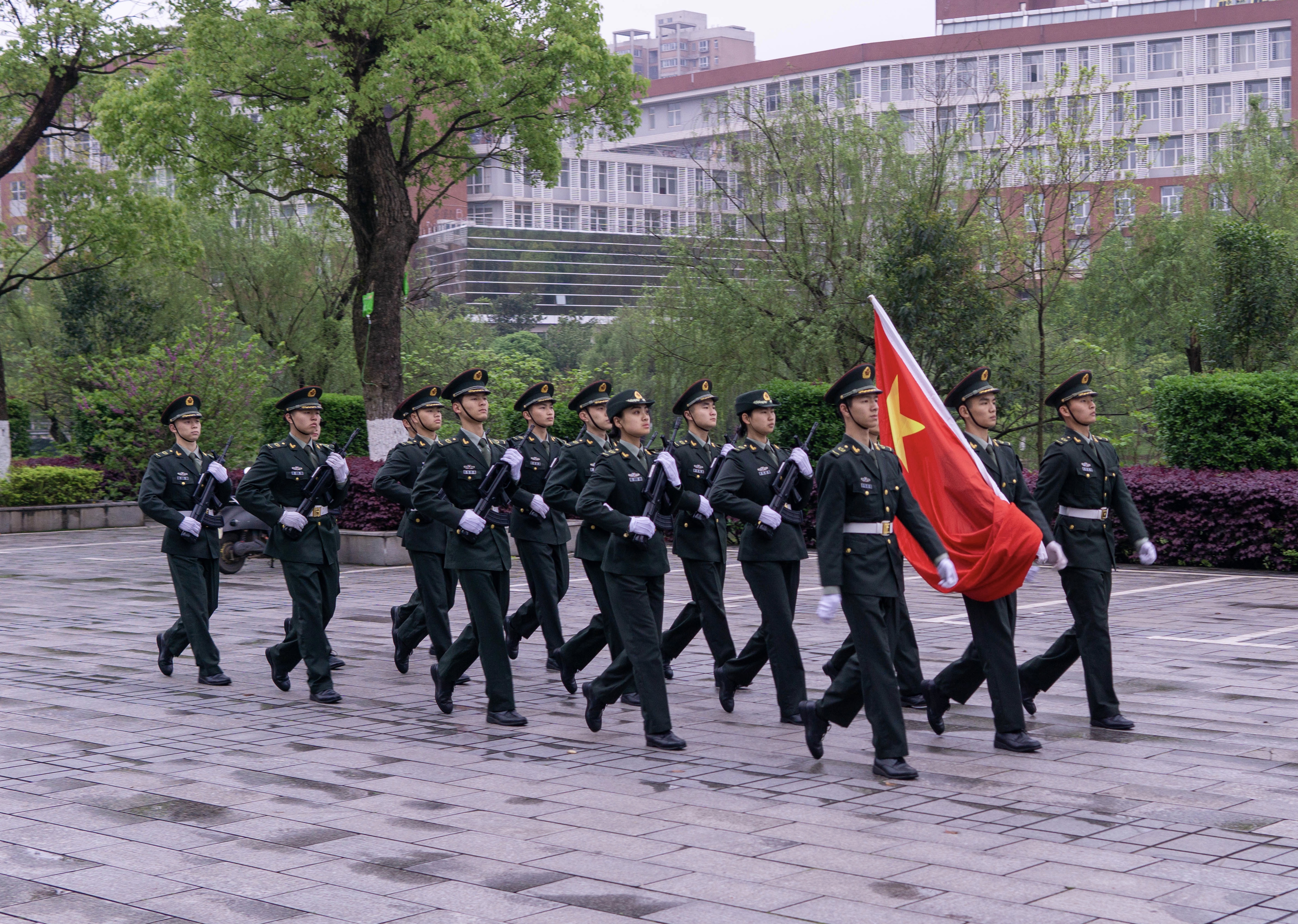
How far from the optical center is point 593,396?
932 cm

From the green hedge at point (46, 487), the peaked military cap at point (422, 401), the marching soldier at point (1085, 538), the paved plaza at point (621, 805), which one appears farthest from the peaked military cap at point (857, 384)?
the green hedge at point (46, 487)

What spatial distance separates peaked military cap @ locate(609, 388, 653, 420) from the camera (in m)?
7.54

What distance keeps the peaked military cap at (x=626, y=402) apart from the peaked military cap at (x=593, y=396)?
1.52 metres

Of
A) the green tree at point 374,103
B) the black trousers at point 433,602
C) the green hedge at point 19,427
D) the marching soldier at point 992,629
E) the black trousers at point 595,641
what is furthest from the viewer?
the green hedge at point 19,427

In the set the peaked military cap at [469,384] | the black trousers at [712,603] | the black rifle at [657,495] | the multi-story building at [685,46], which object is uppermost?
the multi-story building at [685,46]

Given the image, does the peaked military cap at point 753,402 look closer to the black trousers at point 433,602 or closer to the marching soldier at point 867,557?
the marching soldier at point 867,557

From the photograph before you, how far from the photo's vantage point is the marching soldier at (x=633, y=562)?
709 centimetres

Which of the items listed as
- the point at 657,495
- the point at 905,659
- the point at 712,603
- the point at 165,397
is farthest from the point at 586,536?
the point at 165,397

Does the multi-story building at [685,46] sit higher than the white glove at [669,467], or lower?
higher

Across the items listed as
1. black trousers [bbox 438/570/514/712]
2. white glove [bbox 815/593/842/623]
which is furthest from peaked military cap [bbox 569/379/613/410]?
white glove [bbox 815/593/842/623]

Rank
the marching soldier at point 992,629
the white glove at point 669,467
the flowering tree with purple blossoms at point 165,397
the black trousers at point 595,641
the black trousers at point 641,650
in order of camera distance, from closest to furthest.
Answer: the marching soldier at point 992,629 → the black trousers at point 641,650 → the white glove at point 669,467 → the black trousers at point 595,641 → the flowering tree with purple blossoms at point 165,397

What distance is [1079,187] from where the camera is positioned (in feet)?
70.6

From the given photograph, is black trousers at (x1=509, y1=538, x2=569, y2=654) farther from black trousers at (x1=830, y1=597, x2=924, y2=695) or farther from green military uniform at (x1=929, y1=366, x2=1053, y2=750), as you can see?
green military uniform at (x1=929, y1=366, x2=1053, y2=750)

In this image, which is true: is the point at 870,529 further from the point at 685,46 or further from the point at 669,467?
the point at 685,46
